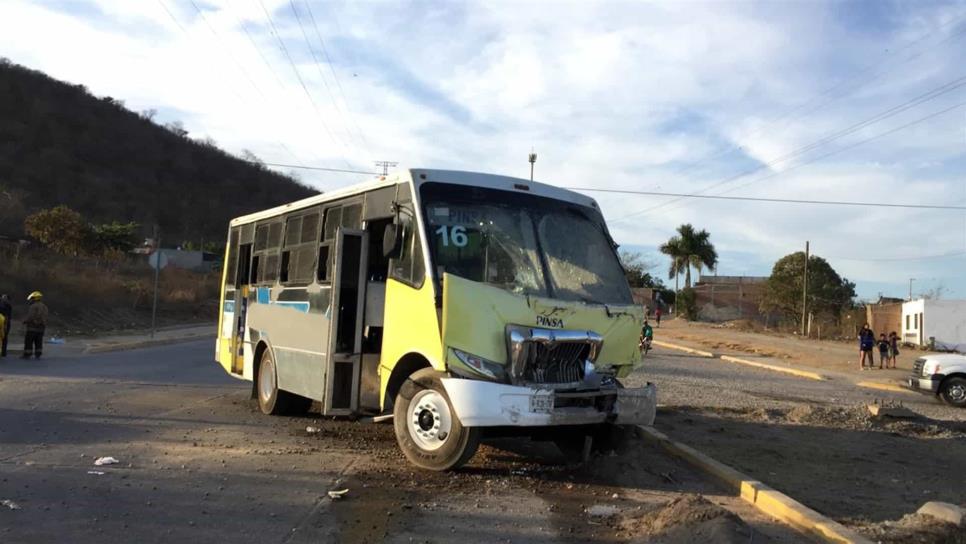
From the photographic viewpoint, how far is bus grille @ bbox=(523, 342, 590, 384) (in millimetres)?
6730

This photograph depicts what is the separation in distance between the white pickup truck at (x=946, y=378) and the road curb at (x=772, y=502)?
1118 centimetres

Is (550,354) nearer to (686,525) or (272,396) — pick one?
(686,525)

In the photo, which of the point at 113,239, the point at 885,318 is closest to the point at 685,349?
the point at 885,318

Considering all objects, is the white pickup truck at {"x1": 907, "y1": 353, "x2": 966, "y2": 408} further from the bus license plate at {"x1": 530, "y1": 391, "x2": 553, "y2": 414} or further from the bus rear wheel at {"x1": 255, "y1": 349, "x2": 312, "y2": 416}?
the bus license plate at {"x1": 530, "y1": 391, "x2": 553, "y2": 414}

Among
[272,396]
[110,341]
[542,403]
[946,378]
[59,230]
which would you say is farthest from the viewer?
[59,230]

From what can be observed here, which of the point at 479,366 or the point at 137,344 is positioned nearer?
the point at 479,366

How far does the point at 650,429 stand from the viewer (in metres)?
9.38

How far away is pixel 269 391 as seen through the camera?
10.7 m

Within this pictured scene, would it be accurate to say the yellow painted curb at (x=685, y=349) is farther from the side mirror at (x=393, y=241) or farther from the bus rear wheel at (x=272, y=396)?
the side mirror at (x=393, y=241)

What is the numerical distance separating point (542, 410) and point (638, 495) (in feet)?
3.90

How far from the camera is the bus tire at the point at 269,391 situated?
34.1 ft

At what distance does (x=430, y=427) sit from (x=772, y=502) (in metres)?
2.99

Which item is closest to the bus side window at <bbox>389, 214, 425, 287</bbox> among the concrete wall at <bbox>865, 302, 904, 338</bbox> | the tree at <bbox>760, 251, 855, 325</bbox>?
the concrete wall at <bbox>865, 302, 904, 338</bbox>

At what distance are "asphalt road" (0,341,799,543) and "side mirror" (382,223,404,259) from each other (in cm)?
208
